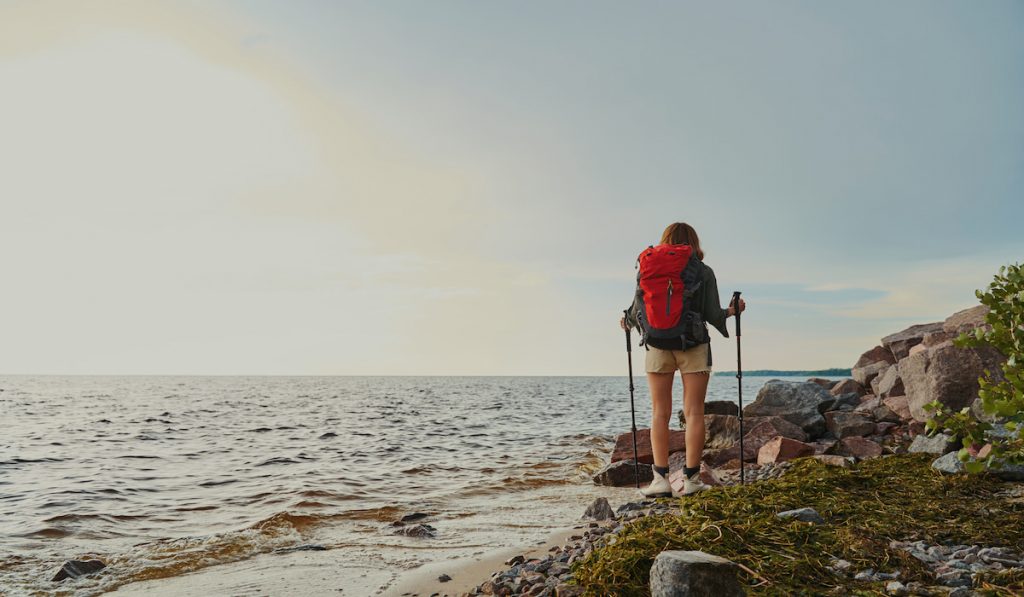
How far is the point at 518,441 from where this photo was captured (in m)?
18.3

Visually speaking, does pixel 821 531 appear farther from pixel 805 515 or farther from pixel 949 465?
pixel 949 465

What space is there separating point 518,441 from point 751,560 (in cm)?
1470

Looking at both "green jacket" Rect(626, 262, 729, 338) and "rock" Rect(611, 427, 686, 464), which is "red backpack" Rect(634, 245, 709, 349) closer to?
"green jacket" Rect(626, 262, 729, 338)

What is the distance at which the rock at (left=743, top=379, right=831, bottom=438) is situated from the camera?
11758mm

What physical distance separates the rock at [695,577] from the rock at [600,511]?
3744 millimetres

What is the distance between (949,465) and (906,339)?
924 cm

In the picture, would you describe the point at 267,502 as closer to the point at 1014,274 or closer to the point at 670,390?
the point at 670,390

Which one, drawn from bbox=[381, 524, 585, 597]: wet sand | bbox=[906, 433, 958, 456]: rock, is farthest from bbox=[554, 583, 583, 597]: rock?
bbox=[906, 433, 958, 456]: rock

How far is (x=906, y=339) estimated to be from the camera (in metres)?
14.4

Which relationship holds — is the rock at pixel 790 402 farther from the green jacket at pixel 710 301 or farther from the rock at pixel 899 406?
the green jacket at pixel 710 301

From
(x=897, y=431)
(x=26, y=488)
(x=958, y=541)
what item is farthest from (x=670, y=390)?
(x=26, y=488)

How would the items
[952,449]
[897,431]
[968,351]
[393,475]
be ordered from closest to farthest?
[952,449] < [968,351] < [897,431] < [393,475]

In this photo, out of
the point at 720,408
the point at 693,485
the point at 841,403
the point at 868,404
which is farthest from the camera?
the point at 841,403

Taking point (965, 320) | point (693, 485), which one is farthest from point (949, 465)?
point (965, 320)
